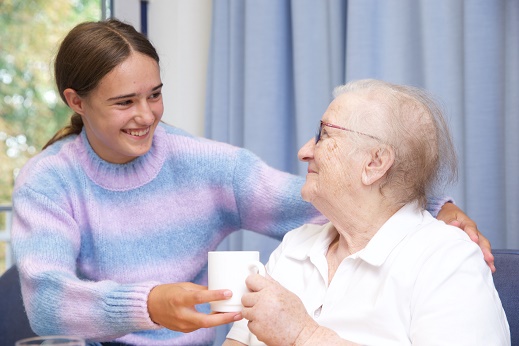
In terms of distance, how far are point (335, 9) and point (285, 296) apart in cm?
153

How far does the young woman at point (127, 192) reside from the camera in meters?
1.79

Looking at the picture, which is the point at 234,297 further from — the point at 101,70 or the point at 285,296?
the point at 101,70

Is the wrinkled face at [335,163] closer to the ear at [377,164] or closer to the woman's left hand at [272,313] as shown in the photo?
the ear at [377,164]

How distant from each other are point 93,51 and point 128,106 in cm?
17

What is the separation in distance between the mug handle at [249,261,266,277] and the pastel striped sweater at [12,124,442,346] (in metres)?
0.52

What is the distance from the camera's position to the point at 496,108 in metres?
2.21

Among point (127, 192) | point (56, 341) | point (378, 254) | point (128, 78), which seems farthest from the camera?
point (127, 192)

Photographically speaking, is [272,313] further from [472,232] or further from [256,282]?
[472,232]

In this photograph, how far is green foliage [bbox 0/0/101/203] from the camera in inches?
155

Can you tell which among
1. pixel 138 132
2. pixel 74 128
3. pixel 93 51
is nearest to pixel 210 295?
pixel 138 132

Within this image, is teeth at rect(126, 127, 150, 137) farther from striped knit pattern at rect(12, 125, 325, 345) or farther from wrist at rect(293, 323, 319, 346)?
wrist at rect(293, 323, 319, 346)

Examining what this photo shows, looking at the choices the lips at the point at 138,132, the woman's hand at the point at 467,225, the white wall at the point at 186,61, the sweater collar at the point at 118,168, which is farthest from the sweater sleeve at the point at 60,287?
the white wall at the point at 186,61

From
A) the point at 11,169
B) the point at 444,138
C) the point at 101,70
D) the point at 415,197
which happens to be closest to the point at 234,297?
the point at 415,197

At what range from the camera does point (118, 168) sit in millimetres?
1951
